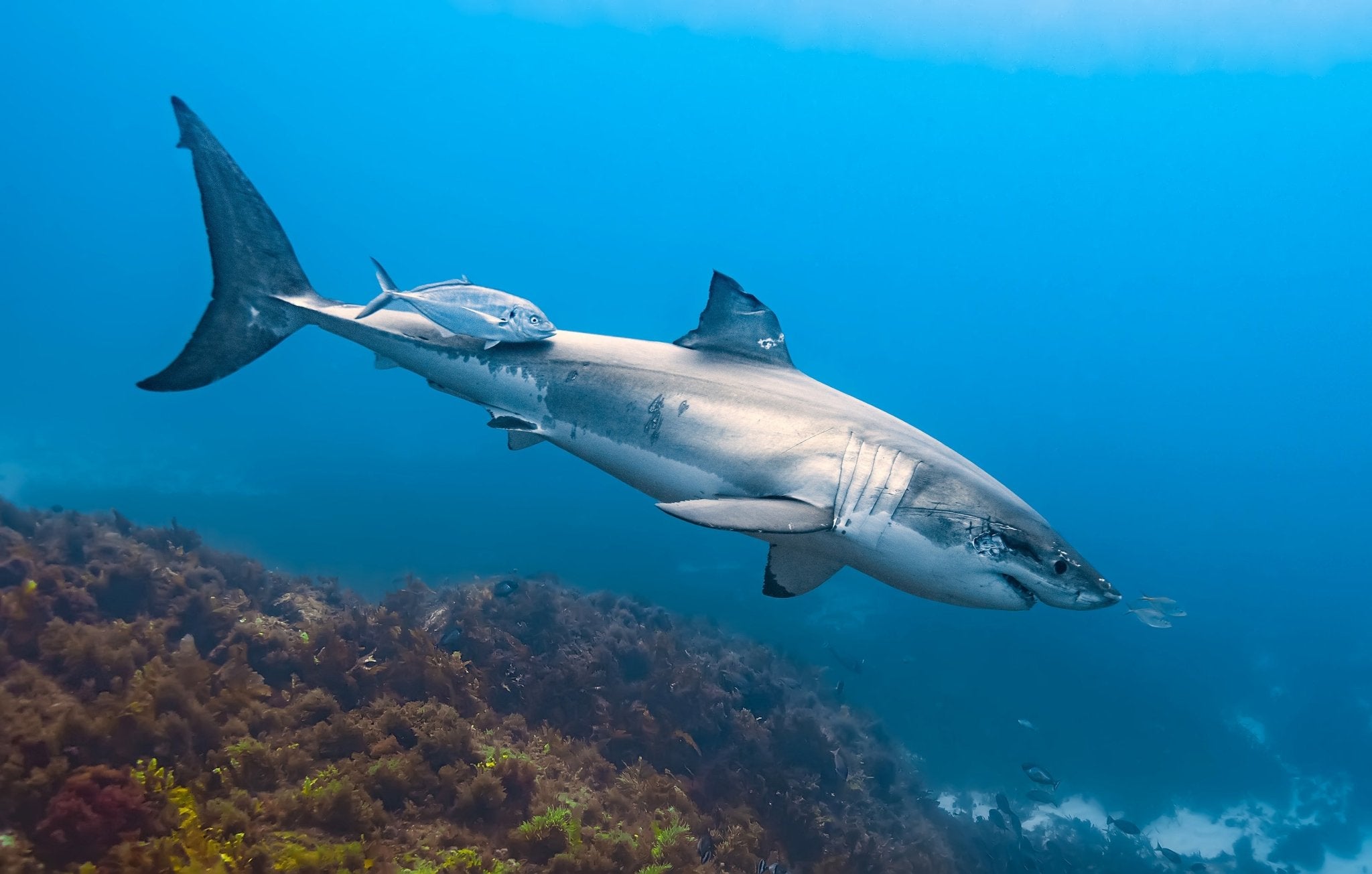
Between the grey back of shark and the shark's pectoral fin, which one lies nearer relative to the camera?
the grey back of shark

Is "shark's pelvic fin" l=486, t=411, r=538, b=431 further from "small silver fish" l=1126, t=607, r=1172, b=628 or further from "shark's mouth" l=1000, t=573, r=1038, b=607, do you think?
"small silver fish" l=1126, t=607, r=1172, b=628

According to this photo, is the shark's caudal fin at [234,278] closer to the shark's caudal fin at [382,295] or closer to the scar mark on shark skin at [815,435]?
the shark's caudal fin at [382,295]

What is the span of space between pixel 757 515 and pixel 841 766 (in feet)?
34.8

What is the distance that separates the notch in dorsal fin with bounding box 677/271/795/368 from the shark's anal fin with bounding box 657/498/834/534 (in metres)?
1.44

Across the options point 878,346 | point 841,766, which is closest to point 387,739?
point 841,766

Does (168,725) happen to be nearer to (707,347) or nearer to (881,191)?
(707,347)

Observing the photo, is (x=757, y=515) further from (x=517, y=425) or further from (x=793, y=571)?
(x=517, y=425)

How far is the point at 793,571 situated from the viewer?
13.1 ft

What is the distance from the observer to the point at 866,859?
26.8 ft

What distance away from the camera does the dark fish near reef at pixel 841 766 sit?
34.5 ft

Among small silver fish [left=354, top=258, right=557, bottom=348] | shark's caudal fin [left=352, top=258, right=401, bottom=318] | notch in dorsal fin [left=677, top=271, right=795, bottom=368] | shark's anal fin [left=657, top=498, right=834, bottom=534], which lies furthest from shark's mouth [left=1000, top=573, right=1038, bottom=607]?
shark's caudal fin [left=352, top=258, right=401, bottom=318]

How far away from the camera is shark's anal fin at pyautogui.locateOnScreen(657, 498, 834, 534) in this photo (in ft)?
9.23

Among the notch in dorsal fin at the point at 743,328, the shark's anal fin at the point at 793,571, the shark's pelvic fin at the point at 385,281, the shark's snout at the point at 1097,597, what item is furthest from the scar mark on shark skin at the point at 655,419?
the shark's snout at the point at 1097,597

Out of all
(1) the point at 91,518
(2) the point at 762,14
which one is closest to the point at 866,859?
(1) the point at 91,518
